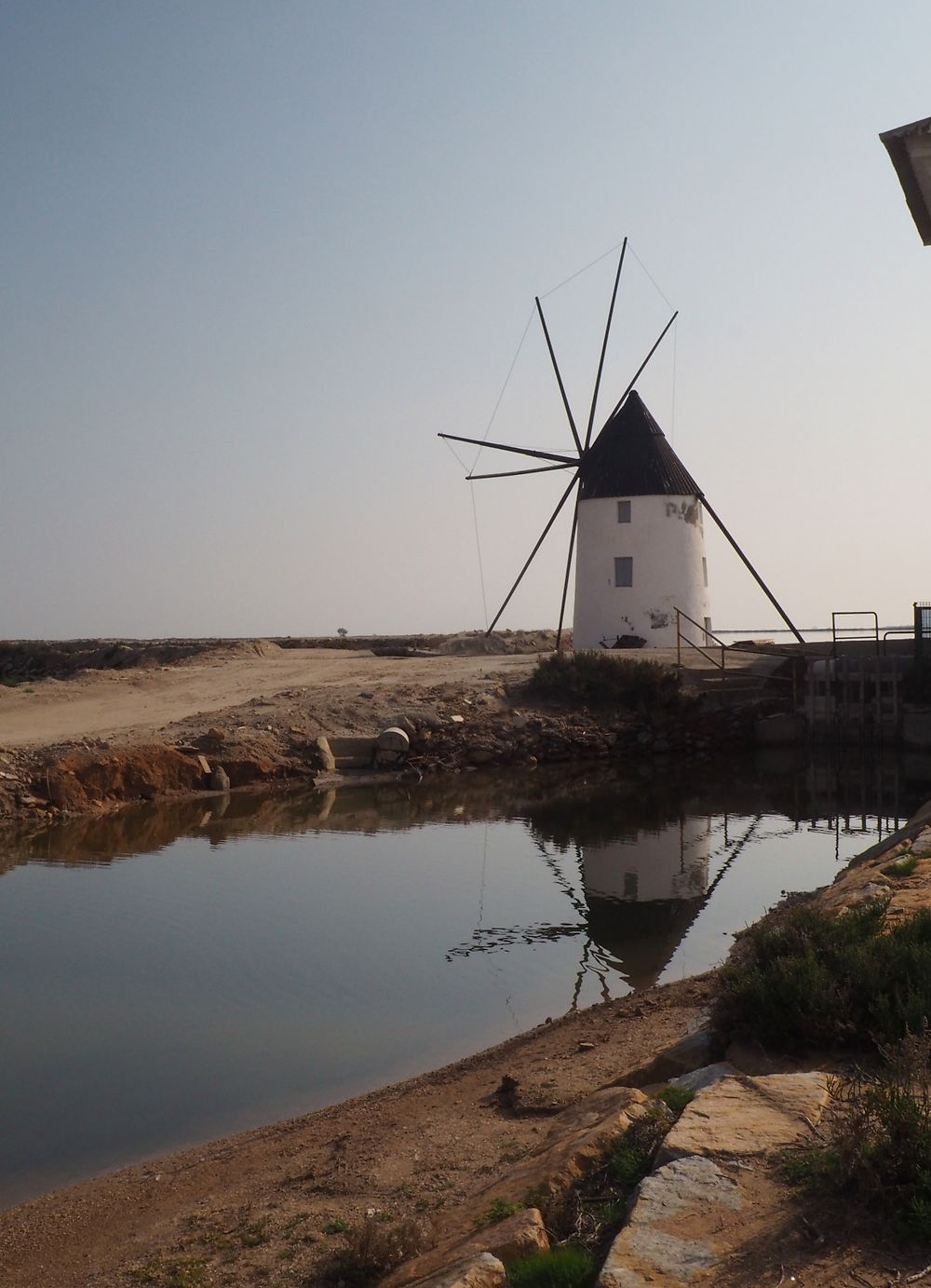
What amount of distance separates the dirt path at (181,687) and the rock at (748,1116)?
15549 millimetres

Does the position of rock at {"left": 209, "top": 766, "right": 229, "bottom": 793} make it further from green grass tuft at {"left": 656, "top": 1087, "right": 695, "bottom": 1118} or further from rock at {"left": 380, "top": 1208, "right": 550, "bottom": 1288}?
rock at {"left": 380, "top": 1208, "right": 550, "bottom": 1288}

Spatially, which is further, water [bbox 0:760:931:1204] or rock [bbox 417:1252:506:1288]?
water [bbox 0:760:931:1204]

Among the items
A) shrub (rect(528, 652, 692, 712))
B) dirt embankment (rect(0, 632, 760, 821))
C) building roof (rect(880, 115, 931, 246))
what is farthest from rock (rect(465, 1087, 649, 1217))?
shrub (rect(528, 652, 692, 712))

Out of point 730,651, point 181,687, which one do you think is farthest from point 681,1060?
point 730,651

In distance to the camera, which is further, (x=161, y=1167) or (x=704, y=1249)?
(x=161, y=1167)

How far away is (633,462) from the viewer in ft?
100

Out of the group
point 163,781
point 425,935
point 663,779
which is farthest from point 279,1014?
point 663,779

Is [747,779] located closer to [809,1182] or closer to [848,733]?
[848,733]

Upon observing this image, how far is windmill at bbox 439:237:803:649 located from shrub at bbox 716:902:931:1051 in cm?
2420

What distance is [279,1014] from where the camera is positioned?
8.02m

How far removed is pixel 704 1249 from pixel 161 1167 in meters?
3.32

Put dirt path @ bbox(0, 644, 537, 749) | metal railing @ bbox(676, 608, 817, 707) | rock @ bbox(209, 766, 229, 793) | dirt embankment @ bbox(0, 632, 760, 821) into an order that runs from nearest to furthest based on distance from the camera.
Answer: dirt embankment @ bbox(0, 632, 760, 821)
rock @ bbox(209, 766, 229, 793)
dirt path @ bbox(0, 644, 537, 749)
metal railing @ bbox(676, 608, 817, 707)

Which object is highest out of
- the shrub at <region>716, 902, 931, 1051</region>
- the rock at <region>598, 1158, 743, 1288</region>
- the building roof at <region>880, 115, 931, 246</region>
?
the building roof at <region>880, 115, 931, 246</region>

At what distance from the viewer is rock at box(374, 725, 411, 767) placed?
20.2 m
